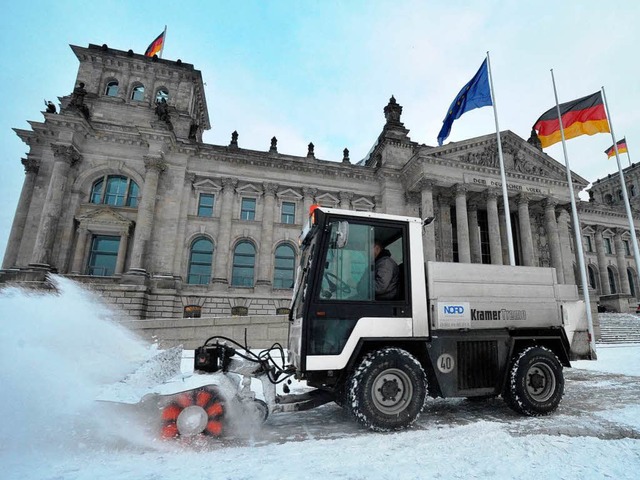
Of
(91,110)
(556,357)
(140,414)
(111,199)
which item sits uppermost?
(91,110)

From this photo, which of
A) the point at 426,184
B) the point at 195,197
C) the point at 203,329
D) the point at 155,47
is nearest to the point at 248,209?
the point at 195,197

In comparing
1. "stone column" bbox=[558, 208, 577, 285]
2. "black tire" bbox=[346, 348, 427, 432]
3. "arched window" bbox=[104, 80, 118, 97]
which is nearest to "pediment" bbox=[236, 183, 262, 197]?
"arched window" bbox=[104, 80, 118, 97]

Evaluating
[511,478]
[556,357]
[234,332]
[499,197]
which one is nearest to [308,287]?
[511,478]

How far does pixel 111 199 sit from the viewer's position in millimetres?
24672

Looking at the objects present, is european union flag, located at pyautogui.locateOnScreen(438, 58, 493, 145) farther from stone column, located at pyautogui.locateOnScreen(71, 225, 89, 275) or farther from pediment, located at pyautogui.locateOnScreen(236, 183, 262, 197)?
stone column, located at pyautogui.locateOnScreen(71, 225, 89, 275)

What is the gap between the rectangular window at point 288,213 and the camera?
27.9 meters

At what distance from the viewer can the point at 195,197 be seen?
26.4m

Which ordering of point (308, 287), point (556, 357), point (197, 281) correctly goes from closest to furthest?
point (308, 287) < point (556, 357) < point (197, 281)

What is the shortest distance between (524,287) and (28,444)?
24.1 feet

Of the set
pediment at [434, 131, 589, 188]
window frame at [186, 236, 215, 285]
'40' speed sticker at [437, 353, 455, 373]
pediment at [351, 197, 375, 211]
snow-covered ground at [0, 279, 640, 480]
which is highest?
pediment at [434, 131, 589, 188]

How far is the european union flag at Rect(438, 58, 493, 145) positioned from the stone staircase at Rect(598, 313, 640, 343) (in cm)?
1699

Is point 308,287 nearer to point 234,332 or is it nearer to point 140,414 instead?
point 140,414

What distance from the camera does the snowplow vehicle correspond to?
4703mm

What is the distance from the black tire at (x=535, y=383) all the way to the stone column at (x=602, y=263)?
42992mm
